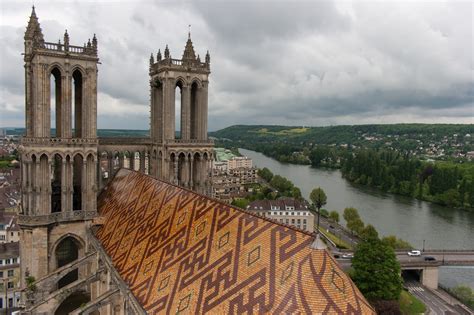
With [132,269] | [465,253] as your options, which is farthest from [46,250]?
[465,253]

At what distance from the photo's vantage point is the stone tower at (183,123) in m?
26.4

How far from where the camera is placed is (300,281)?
10.2 m

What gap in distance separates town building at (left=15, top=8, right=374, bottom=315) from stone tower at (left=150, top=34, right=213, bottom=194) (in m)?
0.07

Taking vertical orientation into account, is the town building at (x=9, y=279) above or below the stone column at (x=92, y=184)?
below

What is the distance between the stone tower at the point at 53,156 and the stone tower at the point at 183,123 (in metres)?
4.81

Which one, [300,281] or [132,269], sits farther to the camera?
[132,269]

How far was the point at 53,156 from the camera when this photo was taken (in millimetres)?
21719

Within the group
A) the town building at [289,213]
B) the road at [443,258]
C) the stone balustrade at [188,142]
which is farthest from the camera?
the town building at [289,213]

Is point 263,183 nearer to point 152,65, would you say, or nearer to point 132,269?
point 152,65

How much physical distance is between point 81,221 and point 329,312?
56.6 ft

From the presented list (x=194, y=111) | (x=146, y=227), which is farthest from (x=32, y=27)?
(x=146, y=227)

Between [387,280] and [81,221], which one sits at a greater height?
[81,221]

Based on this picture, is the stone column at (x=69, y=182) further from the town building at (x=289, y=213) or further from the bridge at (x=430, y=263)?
the town building at (x=289, y=213)

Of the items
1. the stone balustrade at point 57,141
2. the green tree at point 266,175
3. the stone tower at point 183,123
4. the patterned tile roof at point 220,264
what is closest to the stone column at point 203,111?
the stone tower at point 183,123
